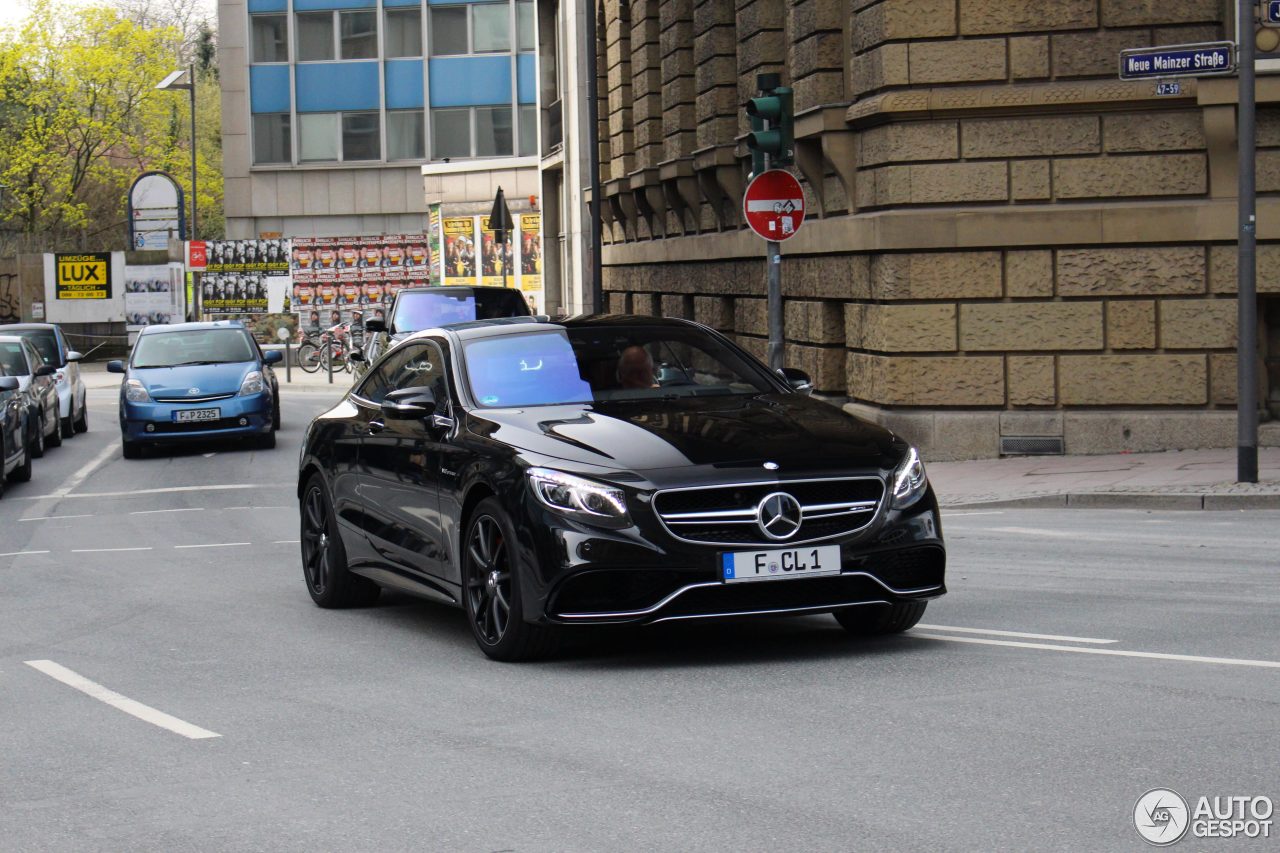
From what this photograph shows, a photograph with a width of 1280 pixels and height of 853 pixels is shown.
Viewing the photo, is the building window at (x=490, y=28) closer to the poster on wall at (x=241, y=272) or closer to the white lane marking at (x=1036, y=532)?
the poster on wall at (x=241, y=272)

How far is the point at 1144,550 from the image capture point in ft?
39.9

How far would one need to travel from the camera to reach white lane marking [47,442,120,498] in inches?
806

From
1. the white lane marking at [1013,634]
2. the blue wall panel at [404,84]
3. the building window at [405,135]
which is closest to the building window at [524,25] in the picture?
the blue wall panel at [404,84]

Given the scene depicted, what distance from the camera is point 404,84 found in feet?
225

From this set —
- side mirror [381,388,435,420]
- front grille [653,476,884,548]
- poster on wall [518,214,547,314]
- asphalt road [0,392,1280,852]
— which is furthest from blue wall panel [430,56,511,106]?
front grille [653,476,884,548]

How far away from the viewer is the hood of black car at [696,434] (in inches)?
314

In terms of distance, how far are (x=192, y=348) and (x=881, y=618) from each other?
1802 cm

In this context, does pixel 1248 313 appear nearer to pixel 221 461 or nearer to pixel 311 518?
pixel 311 518

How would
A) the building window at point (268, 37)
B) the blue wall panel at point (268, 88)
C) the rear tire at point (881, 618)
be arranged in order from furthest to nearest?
the blue wall panel at point (268, 88), the building window at point (268, 37), the rear tire at point (881, 618)

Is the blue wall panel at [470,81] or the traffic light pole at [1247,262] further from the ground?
the blue wall panel at [470,81]

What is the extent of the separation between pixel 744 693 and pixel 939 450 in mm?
11547

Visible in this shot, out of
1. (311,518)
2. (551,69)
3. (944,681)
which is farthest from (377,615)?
(551,69)

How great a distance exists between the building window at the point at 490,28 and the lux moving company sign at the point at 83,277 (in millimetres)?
16291

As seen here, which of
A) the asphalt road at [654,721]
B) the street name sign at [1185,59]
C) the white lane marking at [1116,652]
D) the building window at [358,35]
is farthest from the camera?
the building window at [358,35]
